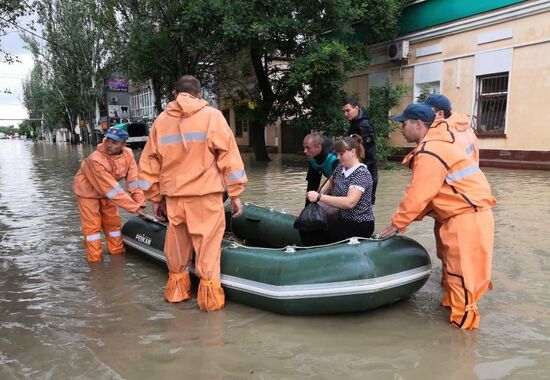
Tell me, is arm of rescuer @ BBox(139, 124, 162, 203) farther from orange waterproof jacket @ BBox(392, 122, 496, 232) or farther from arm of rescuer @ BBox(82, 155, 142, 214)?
orange waterproof jacket @ BBox(392, 122, 496, 232)

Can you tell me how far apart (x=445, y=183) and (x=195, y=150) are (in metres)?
1.81

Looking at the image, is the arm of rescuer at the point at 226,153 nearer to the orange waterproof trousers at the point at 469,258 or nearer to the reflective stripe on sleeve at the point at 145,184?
the reflective stripe on sleeve at the point at 145,184

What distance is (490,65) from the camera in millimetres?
13078

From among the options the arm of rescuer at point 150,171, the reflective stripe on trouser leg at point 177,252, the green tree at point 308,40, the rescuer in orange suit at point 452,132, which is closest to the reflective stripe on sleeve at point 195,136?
the arm of rescuer at point 150,171

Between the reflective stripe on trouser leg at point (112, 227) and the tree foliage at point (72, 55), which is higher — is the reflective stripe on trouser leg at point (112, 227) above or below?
below

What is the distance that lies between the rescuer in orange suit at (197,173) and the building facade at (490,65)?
36.2 ft

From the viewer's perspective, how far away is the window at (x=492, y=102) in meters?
13.1

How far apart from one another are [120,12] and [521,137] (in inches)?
580

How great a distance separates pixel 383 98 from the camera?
14.7m

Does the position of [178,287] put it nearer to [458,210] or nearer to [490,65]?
[458,210]

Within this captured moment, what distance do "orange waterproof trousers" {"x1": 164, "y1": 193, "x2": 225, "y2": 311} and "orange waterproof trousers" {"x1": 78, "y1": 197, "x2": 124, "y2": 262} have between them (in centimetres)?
163

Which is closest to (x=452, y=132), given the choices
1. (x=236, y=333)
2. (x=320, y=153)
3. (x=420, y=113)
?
(x=420, y=113)

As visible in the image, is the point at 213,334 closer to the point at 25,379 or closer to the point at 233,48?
the point at 25,379

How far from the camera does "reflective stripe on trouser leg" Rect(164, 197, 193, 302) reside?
371 centimetres
